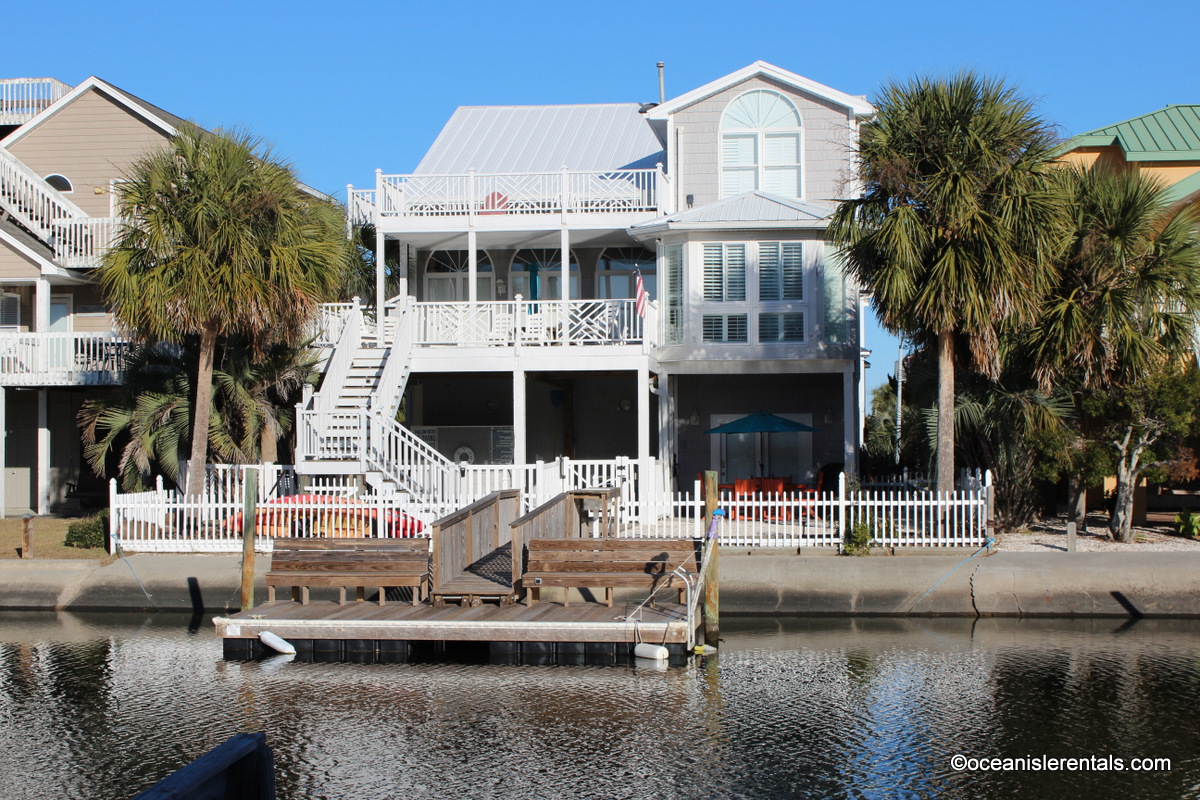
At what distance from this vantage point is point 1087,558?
17062 millimetres

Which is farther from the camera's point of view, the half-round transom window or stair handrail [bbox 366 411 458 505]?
the half-round transom window

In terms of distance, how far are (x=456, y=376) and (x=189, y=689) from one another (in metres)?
15.2

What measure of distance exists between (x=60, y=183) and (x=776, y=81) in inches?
700

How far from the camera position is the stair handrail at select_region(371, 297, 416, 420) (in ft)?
69.5

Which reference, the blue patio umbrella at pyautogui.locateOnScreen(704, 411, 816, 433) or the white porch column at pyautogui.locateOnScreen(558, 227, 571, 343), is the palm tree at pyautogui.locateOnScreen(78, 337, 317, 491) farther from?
the blue patio umbrella at pyautogui.locateOnScreen(704, 411, 816, 433)

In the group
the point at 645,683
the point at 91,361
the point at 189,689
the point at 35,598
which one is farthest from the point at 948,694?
the point at 91,361

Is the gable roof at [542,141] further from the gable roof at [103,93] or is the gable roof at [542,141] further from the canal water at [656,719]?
the canal water at [656,719]

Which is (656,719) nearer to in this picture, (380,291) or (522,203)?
(380,291)

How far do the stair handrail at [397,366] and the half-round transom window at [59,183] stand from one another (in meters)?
10.7

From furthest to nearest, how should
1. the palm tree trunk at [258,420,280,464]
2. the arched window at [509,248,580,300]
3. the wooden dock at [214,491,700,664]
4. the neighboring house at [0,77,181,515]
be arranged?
the arched window at [509,248,580,300], the neighboring house at [0,77,181,515], the palm tree trunk at [258,420,280,464], the wooden dock at [214,491,700,664]

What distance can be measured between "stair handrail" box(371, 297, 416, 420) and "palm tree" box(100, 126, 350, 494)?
2.05 m

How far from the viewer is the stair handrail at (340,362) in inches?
816

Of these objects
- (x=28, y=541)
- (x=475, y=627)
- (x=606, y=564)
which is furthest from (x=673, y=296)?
(x=28, y=541)

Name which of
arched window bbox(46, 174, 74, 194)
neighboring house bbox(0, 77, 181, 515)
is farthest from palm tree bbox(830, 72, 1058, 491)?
arched window bbox(46, 174, 74, 194)
